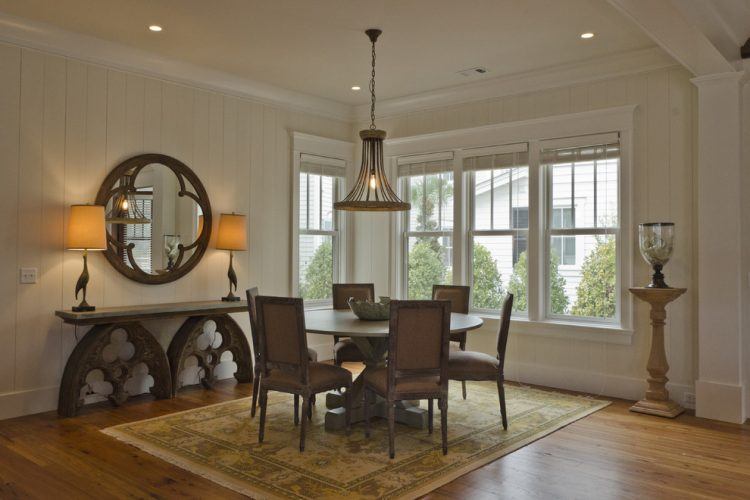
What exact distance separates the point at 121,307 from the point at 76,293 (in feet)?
1.25

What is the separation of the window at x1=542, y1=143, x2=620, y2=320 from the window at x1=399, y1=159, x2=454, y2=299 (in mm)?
1117

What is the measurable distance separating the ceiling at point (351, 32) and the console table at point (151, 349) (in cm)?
211

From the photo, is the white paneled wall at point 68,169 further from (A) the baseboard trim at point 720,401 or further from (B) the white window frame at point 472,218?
(A) the baseboard trim at point 720,401

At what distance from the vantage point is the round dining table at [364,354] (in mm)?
3924

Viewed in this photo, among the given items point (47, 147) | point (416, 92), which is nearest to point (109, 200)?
point (47, 147)

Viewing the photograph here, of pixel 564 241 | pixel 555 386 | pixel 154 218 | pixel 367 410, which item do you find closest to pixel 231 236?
pixel 154 218

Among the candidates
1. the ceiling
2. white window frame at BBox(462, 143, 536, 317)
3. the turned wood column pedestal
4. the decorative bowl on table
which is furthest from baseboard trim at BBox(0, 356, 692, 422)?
the ceiling

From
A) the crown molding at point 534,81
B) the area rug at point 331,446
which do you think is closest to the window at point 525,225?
the crown molding at point 534,81

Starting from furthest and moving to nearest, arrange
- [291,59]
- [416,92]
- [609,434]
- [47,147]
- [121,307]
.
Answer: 1. [416,92]
2. [291,59]
3. [121,307]
4. [47,147]
5. [609,434]

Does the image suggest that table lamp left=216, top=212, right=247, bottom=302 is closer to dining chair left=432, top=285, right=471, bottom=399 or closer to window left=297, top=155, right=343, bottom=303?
window left=297, top=155, right=343, bottom=303

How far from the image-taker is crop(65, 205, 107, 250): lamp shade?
14.6 feet

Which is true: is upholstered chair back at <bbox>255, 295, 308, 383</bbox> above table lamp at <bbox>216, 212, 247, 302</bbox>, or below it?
below

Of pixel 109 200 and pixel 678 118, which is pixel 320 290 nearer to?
pixel 109 200

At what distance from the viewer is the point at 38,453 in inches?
142
